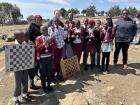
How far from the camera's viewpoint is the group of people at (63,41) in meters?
9.89

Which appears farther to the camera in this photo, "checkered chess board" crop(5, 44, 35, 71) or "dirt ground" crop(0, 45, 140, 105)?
"dirt ground" crop(0, 45, 140, 105)

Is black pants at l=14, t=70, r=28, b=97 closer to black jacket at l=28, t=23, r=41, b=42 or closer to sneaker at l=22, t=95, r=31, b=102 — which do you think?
sneaker at l=22, t=95, r=31, b=102

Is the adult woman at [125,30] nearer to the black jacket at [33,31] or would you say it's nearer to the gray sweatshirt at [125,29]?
the gray sweatshirt at [125,29]

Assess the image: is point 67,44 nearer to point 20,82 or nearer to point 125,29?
point 125,29

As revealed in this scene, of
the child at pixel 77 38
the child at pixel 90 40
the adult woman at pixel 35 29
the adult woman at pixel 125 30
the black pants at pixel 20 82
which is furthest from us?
the adult woman at pixel 125 30

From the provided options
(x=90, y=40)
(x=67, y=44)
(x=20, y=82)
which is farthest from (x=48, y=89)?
(x=90, y=40)

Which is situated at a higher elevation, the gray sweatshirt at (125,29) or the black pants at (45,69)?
the gray sweatshirt at (125,29)

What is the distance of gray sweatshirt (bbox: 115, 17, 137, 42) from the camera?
1254cm

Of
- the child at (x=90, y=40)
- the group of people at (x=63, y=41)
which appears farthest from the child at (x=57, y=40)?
the child at (x=90, y=40)

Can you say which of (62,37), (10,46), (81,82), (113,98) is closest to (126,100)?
(113,98)

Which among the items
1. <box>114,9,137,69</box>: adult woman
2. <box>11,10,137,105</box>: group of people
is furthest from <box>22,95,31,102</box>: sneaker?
<box>114,9,137,69</box>: adult woman

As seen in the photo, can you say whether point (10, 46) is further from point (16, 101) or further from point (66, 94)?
point (66, 94)

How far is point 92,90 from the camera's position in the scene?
10.8 meters

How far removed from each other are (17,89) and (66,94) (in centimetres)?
159
